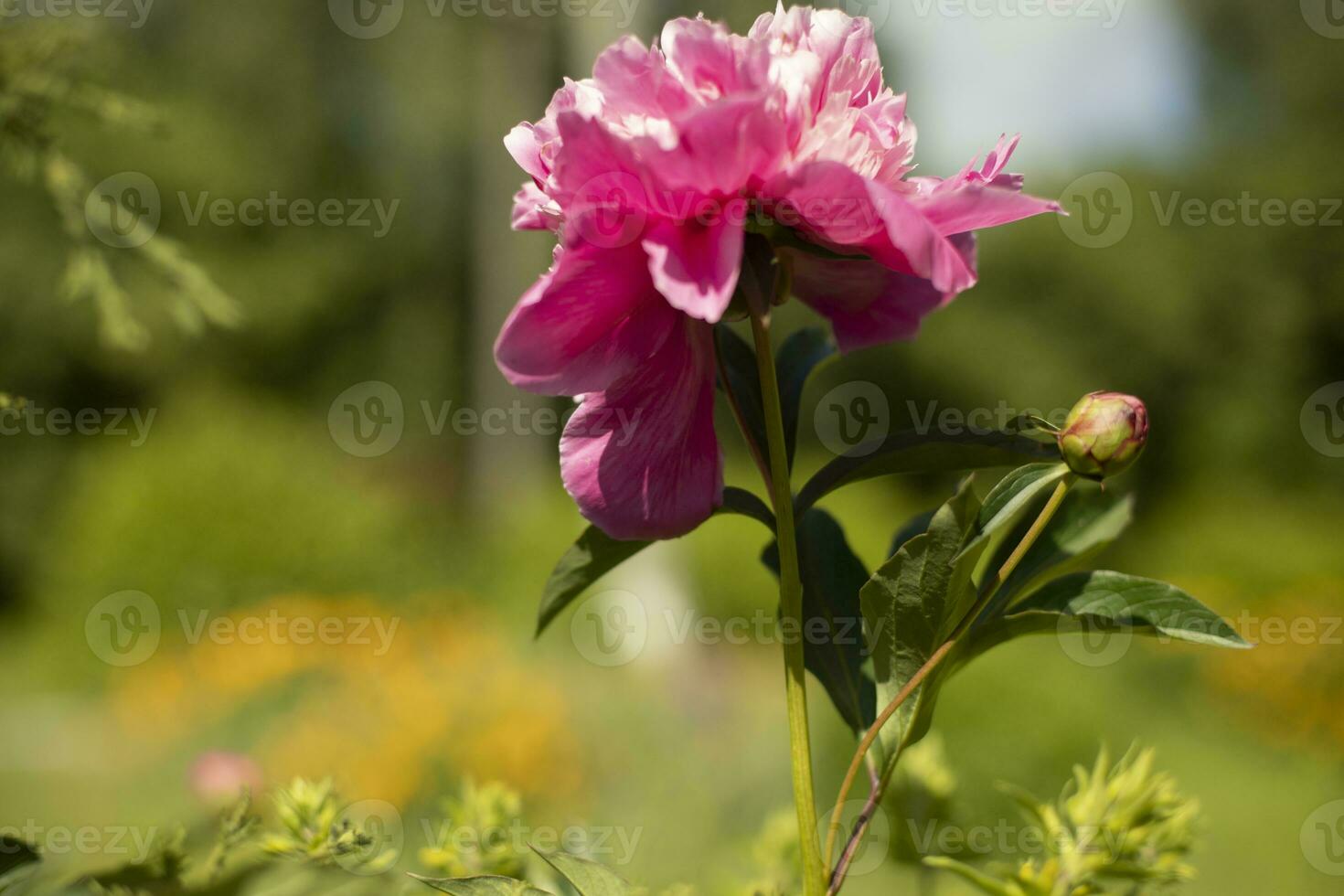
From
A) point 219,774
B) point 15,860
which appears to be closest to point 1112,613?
point 15,860

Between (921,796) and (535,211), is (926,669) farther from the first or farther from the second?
(921,796)

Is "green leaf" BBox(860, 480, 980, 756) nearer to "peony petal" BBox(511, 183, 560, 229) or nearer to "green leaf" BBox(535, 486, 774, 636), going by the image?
"green leaf" BBox(535, 486, 774, 636)

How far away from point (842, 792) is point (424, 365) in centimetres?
1415

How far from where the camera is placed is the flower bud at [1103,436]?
54cm

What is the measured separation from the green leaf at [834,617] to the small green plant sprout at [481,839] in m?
0.24

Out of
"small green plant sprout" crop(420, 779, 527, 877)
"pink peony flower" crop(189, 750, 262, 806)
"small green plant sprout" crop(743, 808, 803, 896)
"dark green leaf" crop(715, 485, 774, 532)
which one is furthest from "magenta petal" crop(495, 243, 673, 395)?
"pink peony flower" crop(189, 750, 262, 806)

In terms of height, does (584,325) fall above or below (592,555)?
above

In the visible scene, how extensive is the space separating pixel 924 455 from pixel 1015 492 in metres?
0.07

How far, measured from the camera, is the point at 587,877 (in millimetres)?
586

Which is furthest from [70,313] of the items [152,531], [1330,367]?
[1330,367]

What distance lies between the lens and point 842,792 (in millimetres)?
590

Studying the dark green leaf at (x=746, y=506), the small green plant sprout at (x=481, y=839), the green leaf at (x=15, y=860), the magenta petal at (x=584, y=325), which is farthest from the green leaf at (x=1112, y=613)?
the green leaf at (x=15, y=860)

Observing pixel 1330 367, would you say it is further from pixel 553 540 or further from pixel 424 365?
pixel 424 365

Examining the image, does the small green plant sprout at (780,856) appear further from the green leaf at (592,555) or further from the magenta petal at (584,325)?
the magenta petal at (584,325)
